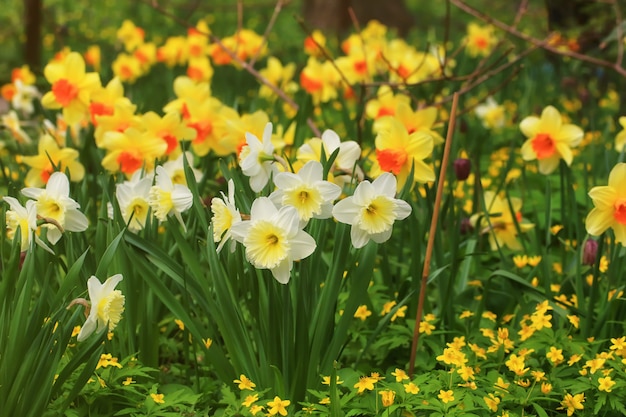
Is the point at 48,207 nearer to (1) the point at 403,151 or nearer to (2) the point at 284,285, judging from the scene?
(2) the point at 284,285

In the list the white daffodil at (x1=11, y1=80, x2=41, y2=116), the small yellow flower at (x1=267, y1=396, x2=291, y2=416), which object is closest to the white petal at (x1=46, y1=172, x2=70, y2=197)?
the small yellow flower at (x1=267, y1=396, x2=291, y2=416)

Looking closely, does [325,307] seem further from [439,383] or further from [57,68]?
[57,68]

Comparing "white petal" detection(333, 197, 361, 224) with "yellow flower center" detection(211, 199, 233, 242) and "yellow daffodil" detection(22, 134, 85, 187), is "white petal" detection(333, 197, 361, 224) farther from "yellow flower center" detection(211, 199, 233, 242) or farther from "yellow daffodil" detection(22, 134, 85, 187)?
"yellow daffodil" detection(22, 134, 85, 187)

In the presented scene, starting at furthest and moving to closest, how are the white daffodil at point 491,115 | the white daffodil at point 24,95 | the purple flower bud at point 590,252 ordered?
1. the white daffodil at point 491,115
2. the white daffodil at point 24,95
3. the purple flower bud at point 590,252

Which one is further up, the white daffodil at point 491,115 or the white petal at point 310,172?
the white daffodil at point 491,115

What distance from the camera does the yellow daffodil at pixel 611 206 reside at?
195 cm

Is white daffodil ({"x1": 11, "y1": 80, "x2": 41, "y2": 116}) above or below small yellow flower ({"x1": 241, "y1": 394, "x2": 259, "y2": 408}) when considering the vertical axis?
above

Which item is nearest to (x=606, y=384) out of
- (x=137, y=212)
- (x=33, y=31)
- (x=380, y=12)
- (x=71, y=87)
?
(x=137, y=212)

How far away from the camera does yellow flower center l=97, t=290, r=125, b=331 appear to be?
166cm

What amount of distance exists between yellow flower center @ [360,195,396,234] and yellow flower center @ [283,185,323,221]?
100 millimetres

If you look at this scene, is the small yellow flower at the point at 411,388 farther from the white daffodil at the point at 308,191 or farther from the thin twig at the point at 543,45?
the thin twig at the point at 543,45

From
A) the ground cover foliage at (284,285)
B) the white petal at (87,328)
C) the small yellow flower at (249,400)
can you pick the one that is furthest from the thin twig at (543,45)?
the white petal at (87,328)

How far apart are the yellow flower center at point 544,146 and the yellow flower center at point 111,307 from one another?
1411 millimetres

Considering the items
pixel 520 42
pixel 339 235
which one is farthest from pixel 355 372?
pixel 520 42
